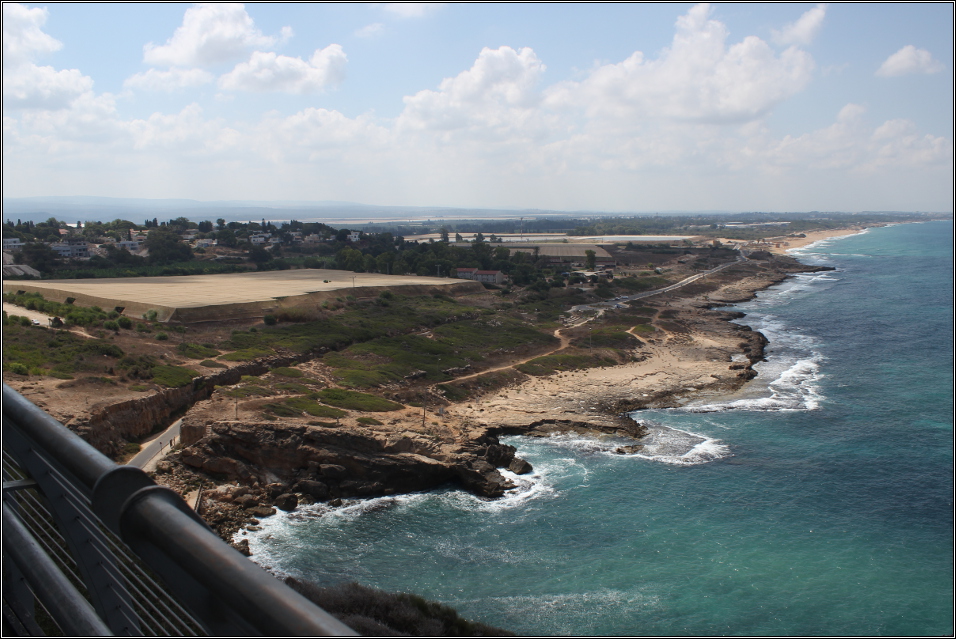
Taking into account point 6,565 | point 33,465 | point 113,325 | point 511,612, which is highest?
point 33,465

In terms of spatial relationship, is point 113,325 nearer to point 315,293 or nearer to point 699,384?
point 315,293

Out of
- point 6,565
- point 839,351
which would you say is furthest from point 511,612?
point 839,351

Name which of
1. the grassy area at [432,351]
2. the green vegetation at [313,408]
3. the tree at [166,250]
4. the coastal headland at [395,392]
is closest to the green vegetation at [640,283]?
the coastal headland at [395,392]

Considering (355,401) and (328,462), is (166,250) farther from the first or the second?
(328,462)

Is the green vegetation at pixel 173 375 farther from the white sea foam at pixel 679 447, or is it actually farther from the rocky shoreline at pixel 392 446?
the white sea foam at pixel 679 447

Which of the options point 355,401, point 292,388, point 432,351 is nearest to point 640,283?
point 432,351

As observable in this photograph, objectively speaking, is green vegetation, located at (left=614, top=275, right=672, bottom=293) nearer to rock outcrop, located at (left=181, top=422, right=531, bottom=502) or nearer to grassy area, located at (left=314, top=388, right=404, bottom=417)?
grassy area, located at (left=314, top=388, right=404, bottom=417)

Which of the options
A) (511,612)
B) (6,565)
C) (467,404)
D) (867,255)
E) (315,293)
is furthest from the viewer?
(867,255)
